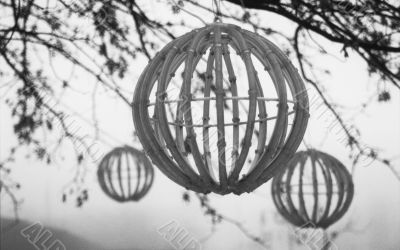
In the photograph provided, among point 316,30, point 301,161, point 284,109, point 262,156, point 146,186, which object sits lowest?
point 146,186

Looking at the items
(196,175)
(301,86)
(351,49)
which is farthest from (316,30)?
(196,175)

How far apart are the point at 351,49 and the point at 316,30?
202 mm

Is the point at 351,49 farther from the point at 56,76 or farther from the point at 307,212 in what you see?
the point at 56,76

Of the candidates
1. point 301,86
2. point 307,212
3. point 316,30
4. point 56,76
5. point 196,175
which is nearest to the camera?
point 196,175

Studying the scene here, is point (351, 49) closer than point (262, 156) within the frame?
No

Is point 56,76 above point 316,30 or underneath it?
underneath

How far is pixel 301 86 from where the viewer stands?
156 cm

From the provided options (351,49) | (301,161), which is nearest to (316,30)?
(351,49)

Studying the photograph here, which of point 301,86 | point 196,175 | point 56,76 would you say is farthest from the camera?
point 56,76

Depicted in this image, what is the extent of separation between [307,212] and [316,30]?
92 centimetres

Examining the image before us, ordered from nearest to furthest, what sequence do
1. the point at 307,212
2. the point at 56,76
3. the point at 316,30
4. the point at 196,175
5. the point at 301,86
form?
the point at 196,175 < the point at 301,86 < the point at 307,212 < the point at 316,30 < the point at 56,76

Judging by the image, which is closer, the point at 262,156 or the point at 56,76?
the point at 262,156

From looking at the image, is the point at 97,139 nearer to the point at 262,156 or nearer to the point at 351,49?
the point at 351,49

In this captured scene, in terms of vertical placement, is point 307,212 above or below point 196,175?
above
